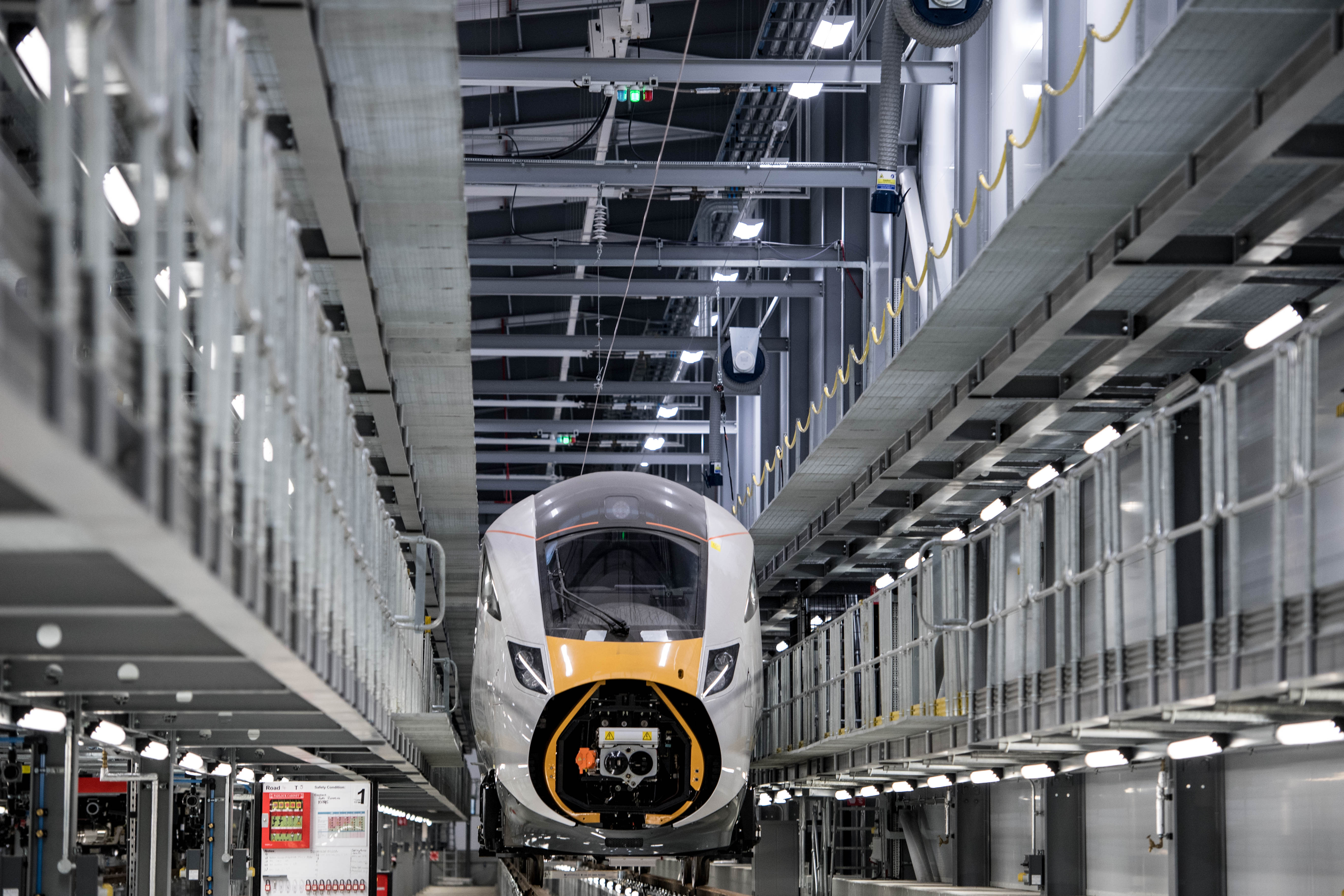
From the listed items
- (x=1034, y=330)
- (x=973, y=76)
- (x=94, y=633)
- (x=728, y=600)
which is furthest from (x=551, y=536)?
(x=94, y=633)

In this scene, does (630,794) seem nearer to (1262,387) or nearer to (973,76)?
(1262,387)

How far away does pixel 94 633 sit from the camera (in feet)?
23.2

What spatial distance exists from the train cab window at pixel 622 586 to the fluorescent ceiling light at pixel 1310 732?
5269 millimetres

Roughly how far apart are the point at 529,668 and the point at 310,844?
24.3ft

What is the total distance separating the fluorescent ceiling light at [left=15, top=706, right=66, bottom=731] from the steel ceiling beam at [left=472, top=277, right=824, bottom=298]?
10.9m

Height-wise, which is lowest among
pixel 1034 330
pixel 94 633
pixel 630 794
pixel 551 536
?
pixel 630 794

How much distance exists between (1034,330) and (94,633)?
7.34 meters

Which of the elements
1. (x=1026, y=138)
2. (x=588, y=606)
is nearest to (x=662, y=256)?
(x=588, y=606)

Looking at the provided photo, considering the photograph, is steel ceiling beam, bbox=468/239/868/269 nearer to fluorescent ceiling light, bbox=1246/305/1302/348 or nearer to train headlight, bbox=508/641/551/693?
train headlight, bbox=508/641/551/693

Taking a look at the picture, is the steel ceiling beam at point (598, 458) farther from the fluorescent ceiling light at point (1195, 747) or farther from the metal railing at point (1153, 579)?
the fluorescent ceiling light at point (1195, 747)

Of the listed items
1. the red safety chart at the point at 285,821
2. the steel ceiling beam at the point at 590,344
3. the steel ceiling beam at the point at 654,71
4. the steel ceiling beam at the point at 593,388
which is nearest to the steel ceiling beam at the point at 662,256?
the steel ceiling beam at the point at 590,344

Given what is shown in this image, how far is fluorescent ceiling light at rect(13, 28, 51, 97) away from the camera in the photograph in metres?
8.33

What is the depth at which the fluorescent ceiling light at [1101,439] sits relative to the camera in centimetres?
1344

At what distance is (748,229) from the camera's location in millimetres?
18828
